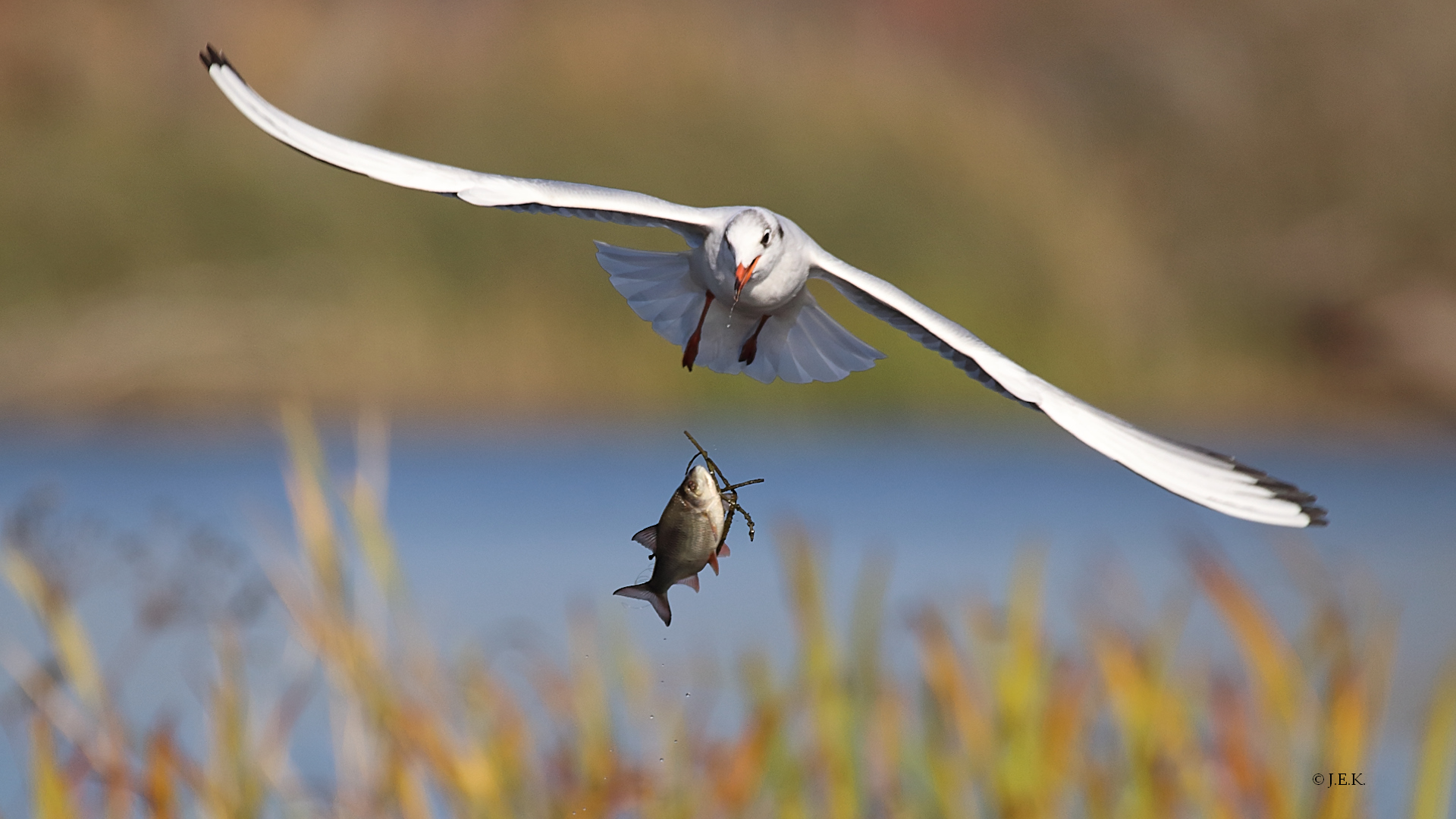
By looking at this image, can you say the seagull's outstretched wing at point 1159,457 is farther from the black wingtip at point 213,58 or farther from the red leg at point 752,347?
the black wingtip at point 213,58

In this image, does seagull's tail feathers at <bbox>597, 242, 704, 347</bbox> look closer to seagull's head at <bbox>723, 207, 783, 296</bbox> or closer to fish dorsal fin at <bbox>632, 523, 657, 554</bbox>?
seagull's head at <bbox>723, 207, 783, 296</bbox>

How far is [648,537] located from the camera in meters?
1.16

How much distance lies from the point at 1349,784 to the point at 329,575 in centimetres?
151

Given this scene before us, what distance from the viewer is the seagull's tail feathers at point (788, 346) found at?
1.77 metres

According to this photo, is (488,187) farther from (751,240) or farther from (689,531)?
(689,531)

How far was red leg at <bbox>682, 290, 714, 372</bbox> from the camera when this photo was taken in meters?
1.69

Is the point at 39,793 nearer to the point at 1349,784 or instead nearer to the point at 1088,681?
the point at 1088,681

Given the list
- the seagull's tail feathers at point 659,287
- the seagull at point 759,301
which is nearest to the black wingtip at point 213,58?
the seagull at point 759,301

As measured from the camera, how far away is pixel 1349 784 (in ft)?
5.84

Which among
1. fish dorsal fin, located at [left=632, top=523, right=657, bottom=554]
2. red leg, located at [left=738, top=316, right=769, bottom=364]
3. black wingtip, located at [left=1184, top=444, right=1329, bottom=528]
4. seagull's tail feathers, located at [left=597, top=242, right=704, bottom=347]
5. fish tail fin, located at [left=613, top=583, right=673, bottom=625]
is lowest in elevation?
fish tail fin, located at [left=613, top=583, right=673, bottom=625]

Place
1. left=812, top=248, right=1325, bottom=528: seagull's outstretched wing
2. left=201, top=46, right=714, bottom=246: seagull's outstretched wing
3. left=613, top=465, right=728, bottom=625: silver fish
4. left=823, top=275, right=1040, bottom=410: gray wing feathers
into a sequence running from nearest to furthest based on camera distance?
left=613, top=465, right=728, bottom=625: silver fish, left=812, top=248, right=1325, bottom=528: seagull's outstretched wing, left=823, top=275, right=1040, bottom=410: gray wing feathers, left=201, top=46, right=714, bottom=246: seagull's outstretched wing

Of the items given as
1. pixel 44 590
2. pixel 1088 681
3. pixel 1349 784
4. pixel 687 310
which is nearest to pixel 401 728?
pixel 44 590

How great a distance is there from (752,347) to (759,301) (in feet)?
0.50

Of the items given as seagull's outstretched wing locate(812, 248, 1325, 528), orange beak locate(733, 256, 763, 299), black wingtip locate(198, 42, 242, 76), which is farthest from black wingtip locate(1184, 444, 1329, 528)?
black wingtip locate(198, 42, 242, 76)
